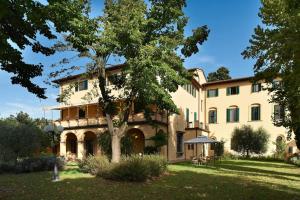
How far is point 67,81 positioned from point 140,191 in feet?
89.3

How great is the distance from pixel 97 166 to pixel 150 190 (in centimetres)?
581

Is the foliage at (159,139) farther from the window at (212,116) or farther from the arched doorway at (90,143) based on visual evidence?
the window at (212,116)

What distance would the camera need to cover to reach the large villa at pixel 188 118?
3338 cm

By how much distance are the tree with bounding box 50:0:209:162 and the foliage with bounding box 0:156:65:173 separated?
5163mm

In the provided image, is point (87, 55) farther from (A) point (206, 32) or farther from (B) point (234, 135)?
(B) point (234, 135)

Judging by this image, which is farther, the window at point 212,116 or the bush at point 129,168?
the window at point 212,116

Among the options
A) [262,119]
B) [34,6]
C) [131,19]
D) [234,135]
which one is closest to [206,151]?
[234,135]

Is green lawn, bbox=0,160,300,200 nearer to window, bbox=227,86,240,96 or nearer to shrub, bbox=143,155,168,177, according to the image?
shrub, bbox=143,155,168,177

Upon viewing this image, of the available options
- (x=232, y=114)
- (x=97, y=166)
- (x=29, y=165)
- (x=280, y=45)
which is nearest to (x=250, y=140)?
(x=232, y=114)

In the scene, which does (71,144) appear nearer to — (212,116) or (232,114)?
(212,116)

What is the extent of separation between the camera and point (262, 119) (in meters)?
43.3

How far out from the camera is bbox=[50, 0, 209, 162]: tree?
63.0ft

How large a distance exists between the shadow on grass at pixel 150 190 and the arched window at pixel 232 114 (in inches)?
1159

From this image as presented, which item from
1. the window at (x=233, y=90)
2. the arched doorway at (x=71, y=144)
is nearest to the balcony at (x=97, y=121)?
the arched doorway at (x=71, y=144)
